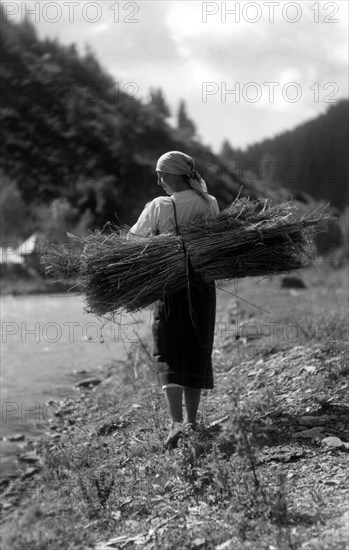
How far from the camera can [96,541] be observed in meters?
3.73

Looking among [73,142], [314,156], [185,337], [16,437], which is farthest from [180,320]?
[73,142]

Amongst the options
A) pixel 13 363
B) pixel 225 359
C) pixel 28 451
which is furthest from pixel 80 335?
pixel 28 451

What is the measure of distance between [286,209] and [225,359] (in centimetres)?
328

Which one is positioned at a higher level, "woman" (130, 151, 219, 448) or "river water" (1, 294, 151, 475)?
"woman" (130, 151, 219, 448)

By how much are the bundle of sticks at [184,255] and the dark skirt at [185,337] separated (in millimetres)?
88

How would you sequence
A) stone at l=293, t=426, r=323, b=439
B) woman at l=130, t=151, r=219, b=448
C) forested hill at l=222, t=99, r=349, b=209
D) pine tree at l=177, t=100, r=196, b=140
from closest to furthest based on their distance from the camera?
stone at l=293, t=426, r=323, b=439 → woman at l=130, t=151, r=219, b=448 → forested hill at l=222, t=99, r=349, b=209 → pine tree at l=177, t=100, r=196, b=140

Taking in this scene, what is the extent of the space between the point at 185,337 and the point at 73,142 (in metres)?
46.8

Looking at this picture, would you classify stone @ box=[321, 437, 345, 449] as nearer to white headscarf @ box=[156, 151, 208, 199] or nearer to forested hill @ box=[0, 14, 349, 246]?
white headscarf @ box=[156, 151, 208, 199]

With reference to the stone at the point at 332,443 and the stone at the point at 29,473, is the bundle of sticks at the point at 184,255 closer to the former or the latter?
the stone at the point at 332,443

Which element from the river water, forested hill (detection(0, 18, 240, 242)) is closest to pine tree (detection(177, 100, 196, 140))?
forested hill (detection(0, 18, 240, 242))

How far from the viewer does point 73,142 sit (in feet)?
166

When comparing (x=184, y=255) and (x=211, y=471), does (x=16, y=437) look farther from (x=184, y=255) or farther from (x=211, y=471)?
(x=211, y=471)

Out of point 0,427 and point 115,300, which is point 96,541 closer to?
point 115,300

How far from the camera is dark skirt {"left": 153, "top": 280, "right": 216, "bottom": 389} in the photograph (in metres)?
4.97
